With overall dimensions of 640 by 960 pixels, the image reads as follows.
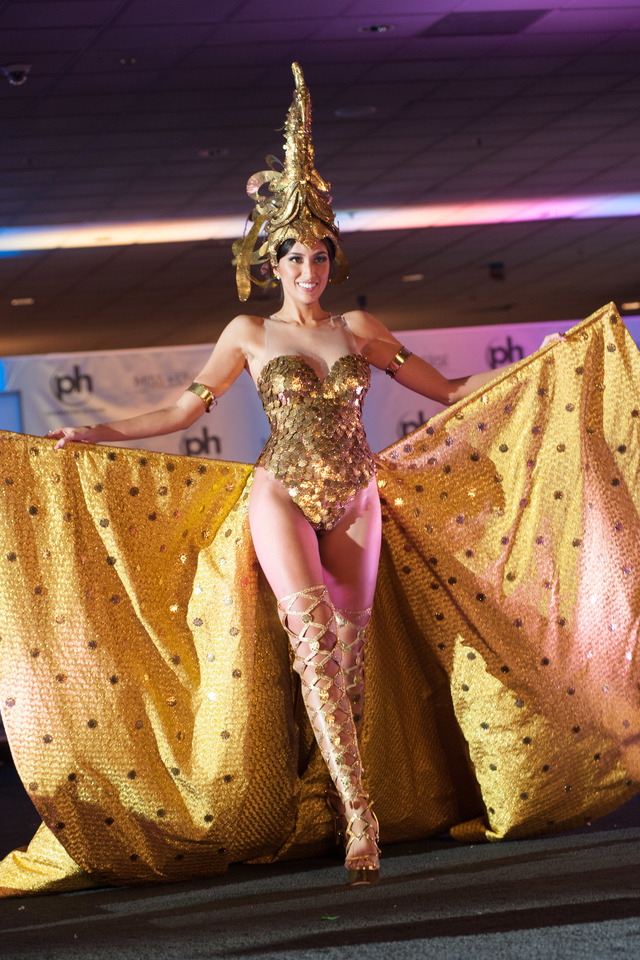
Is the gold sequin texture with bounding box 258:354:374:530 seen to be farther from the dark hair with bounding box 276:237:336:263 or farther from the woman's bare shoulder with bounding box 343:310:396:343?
the dark hair with bounding box 276:237:336:263

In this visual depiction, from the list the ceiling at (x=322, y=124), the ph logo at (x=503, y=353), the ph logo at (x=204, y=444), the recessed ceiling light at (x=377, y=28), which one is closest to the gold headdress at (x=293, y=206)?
the ceiling at (x=322, y=124)


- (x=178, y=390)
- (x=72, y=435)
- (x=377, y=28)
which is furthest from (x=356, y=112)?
(x=72, y=435)

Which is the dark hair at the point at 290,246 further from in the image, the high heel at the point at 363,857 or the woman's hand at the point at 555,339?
the high heel at the point at 363,857

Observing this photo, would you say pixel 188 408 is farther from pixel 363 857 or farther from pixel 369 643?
pixel 363 857

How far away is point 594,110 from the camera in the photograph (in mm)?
8609

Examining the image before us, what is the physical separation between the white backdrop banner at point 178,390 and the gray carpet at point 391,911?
17.7 ft

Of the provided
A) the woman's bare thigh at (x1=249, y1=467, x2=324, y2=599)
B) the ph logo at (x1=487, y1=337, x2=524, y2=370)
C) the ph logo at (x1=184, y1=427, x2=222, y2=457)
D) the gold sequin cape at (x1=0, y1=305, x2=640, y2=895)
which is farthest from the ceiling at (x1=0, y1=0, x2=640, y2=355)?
the woman's bare thigh at (x1=249, y1=467, x2=324, y2=599)

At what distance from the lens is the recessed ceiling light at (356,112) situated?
318 inches

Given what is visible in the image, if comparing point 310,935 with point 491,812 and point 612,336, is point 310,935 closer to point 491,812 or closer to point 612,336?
point 491,812

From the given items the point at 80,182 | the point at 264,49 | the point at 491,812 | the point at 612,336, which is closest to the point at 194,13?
the point at 264,49

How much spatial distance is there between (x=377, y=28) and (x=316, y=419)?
15.1ft

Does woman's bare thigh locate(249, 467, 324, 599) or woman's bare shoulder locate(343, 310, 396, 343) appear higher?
woman's bare shoulder locate(343, 310, 396, 343)

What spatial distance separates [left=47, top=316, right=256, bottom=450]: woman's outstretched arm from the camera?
2.99m

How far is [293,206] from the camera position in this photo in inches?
119
